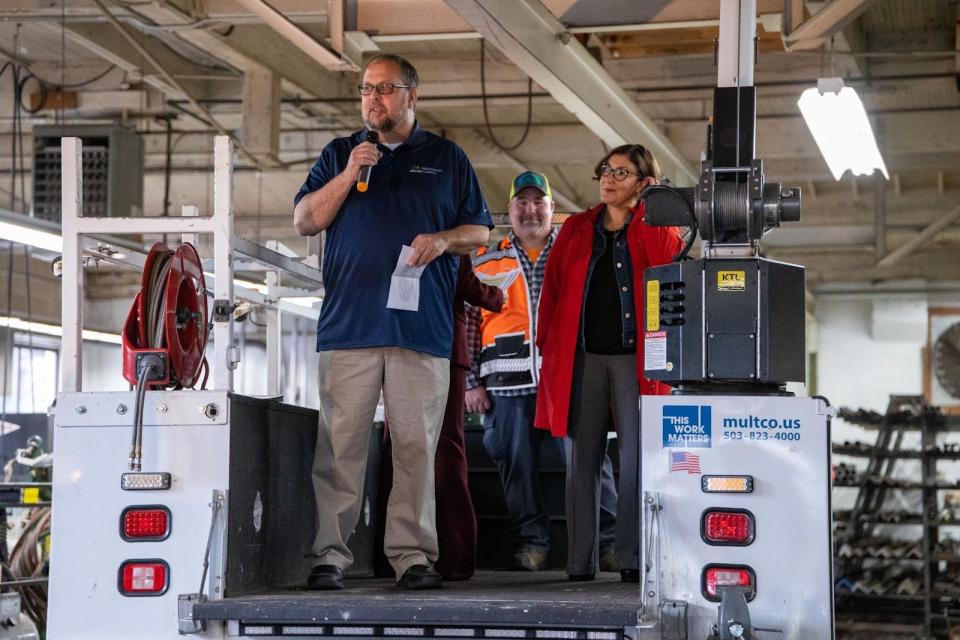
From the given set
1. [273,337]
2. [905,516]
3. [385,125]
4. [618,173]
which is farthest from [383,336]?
[905,516]

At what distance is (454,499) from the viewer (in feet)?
14.6

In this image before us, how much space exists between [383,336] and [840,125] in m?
4.91

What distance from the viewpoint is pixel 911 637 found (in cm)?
1052

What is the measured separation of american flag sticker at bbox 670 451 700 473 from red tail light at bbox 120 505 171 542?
1335 millimetres

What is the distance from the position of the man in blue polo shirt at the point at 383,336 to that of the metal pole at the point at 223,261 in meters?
0.45

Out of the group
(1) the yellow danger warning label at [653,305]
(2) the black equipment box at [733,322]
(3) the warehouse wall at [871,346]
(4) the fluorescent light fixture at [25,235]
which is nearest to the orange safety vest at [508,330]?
(1) the yellow danger warning label at [653,305]

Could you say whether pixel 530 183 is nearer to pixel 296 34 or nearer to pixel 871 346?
pixel 296 34

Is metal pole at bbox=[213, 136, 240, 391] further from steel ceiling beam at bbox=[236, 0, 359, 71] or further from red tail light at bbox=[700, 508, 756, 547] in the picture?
steel ceiling beam at bbox=[236, 0, 359, 71]

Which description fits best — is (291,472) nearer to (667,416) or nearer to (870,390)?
(667,416)

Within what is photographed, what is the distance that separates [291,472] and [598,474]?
1.02m

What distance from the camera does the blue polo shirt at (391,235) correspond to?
389 centimetres

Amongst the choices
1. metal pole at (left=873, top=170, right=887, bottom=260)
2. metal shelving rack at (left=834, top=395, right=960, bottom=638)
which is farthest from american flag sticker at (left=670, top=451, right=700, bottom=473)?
metal pole at (left=873, top=170, right=887, bottom=260)

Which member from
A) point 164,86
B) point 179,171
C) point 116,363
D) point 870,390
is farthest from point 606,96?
point 116,363

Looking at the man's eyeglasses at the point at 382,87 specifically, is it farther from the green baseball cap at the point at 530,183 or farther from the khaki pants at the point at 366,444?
the green baseball cap at the point at 530,183
